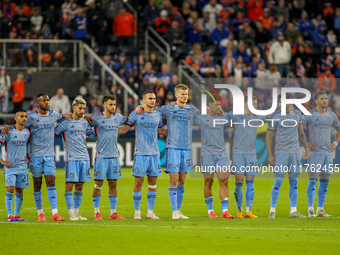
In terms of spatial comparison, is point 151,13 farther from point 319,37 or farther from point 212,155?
point 212,155

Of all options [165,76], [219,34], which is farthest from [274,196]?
[219,34]

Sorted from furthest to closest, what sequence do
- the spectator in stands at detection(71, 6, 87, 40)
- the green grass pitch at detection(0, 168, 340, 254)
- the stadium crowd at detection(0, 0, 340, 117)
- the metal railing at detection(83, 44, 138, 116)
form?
the spectator in stands at detection(71, 6, 87, 40) < the stadium crowd at detection(0, 0, 340, 117) < the metal railing at detection(83, 44, 138, 116) < the green grass pitch at detection(0, 168, 340, 254)

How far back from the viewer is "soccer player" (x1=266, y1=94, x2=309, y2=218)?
10.6 m

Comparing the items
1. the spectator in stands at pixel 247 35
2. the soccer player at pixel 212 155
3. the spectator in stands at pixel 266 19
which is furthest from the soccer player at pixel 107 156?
the spectator in stands at pixel 266 19

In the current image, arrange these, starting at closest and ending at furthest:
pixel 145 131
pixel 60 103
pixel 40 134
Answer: pixel 40 134 < pixel 145 131 < pixel 60 103

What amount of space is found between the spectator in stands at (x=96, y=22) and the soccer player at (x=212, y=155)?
44.9 ft

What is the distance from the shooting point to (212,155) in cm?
1055

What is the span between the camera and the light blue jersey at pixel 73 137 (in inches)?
404

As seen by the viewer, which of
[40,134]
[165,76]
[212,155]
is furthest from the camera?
[165,76]

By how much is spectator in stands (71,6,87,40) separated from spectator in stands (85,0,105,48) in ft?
1.01

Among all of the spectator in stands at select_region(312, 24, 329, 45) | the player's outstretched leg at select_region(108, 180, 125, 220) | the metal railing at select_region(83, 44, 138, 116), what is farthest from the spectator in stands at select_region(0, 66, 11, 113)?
the spectator in stands at select_region(312, 24, 329, 45)

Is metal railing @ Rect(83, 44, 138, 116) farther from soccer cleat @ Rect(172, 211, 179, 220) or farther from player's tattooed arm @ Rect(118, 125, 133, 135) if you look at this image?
soccer cleat @ Rect(172, 211, 179, 220)

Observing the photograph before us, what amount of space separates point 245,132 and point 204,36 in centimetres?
1487

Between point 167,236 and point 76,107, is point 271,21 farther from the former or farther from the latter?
point 167,236
